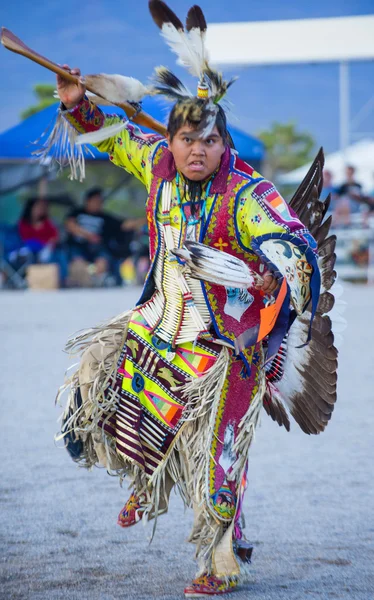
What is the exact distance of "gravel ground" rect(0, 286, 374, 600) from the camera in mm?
3129

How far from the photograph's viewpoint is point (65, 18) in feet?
57.9

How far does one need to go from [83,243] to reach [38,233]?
2.61ft

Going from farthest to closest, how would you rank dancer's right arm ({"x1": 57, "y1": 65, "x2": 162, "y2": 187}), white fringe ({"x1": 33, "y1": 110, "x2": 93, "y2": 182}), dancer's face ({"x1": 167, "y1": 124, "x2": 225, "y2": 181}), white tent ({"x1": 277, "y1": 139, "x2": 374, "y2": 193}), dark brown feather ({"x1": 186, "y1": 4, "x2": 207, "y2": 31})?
1. white tent ({"x1": 277, "y1": 139, "x2": 374, "y2": 193})
2. white fringe ({"x1": 33, "y1": 110, "x2": 93, "y2": 182})
3. dancer's right arm ({"x1": 57, "y1": 65, "x2": 162, "y2": 187})
4. dark brown feather ({"x1": 186, "y1": 4, "x2": 207, "y2": 31})
5. dancer's face ({"x1": 167, "y1": 124, "x2": 225, "y2": 181})

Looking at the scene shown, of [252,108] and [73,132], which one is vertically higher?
[252,108]

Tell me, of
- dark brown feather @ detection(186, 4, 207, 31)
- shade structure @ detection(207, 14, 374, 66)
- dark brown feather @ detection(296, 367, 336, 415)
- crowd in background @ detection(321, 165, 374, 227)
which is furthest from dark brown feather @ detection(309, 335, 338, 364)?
crowd in background @ detection(321, 165, 374, 227)

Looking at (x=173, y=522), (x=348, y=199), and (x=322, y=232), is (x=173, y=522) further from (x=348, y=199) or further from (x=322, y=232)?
(x=348, y=199)

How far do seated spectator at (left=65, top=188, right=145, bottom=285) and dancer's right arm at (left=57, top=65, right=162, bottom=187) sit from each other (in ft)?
42.1

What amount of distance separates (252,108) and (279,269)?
17.8 m

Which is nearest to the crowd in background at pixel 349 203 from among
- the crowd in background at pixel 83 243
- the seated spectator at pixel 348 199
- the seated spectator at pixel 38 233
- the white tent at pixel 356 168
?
the seated spectator at pixel 348 199

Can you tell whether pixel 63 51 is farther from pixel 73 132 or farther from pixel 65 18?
pixel 73 132

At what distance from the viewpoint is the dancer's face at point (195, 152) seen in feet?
9.75

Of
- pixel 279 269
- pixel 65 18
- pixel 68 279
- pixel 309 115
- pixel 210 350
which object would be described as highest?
pixel 65 18

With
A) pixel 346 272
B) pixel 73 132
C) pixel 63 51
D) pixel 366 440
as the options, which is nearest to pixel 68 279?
pixel 63 51

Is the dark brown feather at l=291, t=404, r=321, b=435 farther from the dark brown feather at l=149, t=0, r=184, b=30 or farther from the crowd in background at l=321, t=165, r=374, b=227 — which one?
the crowd in background at l=321, t=165, r=374, b=227
